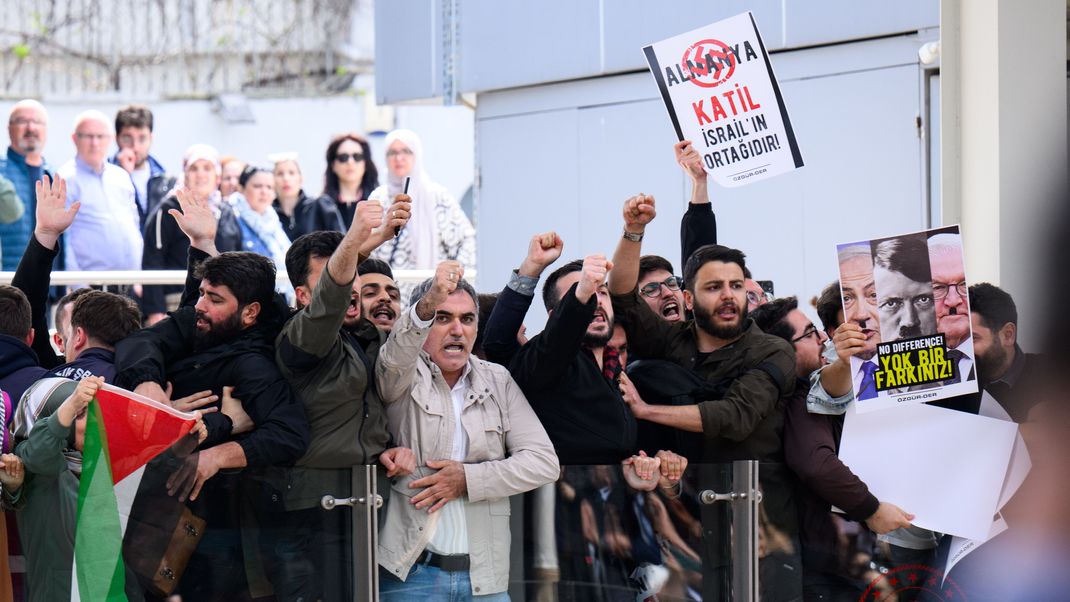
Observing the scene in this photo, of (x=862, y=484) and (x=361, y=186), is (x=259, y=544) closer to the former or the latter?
(x=862, y=484)

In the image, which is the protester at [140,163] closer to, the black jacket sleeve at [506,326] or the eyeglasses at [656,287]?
the eyeglasses at [656,287]

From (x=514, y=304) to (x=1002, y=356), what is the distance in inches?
79.8

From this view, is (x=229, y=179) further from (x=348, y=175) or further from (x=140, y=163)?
(x=348, y=175)

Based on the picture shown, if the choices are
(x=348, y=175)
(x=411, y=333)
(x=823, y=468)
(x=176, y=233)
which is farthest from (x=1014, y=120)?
(x=176, y=233)

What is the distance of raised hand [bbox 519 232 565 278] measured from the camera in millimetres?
6227

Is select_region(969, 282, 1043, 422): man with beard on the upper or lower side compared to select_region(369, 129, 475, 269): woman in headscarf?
lower

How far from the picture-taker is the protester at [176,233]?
10.5 m

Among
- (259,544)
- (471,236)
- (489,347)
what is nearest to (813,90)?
(471,236)

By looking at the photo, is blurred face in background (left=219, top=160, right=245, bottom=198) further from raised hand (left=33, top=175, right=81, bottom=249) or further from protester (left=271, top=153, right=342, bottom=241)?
raised hand (left=33, top=175, right=81, bottom=249)

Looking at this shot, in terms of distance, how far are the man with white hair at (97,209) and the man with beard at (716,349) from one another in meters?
5.67

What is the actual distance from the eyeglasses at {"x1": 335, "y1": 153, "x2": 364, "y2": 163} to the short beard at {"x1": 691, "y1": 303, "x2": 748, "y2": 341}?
5907 mm

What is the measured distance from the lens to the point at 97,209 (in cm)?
1116

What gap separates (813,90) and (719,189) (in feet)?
2.99

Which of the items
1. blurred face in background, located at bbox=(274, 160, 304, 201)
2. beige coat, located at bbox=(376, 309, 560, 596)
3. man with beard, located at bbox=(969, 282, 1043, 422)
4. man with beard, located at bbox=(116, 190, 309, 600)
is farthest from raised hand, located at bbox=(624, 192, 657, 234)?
blurred face in background, located at bbox=(274, 160, 304, 201)
